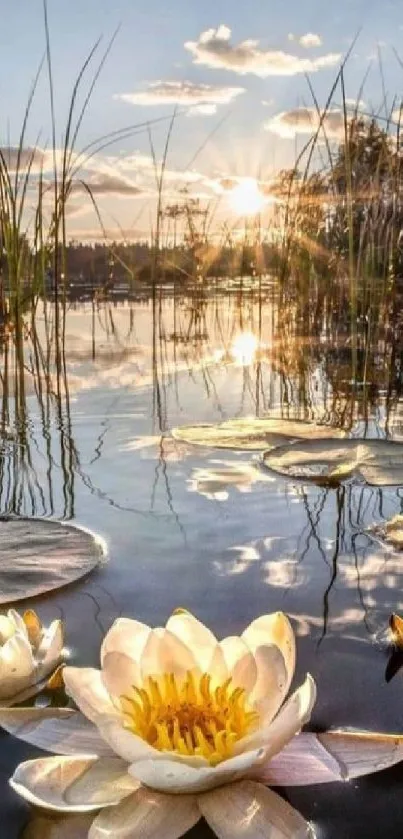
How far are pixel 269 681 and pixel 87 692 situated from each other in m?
0.23

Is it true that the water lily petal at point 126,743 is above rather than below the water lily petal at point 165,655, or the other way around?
below

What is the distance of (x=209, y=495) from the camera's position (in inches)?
91.5

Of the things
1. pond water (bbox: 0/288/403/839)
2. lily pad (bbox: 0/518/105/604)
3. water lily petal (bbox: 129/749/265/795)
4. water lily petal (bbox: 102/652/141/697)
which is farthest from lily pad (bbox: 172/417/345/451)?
water lily petal (bbox: 129/749/265/795)

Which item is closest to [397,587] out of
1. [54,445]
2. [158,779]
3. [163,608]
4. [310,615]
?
[310,615]

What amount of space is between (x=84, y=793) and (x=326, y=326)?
24.2ft

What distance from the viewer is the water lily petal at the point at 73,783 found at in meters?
0.97

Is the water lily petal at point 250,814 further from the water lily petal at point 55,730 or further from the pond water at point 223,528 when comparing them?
the water lily petal at point 55,730

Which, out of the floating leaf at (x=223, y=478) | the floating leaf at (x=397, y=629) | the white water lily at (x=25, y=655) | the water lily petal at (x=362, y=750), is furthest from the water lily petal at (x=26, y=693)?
the floating leaf at (x=223, y=478)

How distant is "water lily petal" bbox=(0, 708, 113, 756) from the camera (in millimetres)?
1072

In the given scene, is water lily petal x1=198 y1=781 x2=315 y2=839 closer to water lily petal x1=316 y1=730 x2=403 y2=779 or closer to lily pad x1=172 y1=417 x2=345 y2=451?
water lily petal x1=316 y1=730 x2=403 y2=779

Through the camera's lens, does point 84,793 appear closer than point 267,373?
Yes

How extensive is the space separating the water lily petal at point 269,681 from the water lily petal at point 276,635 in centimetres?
5

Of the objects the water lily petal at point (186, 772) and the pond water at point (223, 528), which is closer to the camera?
the water lily petal at point (186, 772)

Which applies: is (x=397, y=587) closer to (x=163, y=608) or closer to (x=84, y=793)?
(x=163, y=608)
